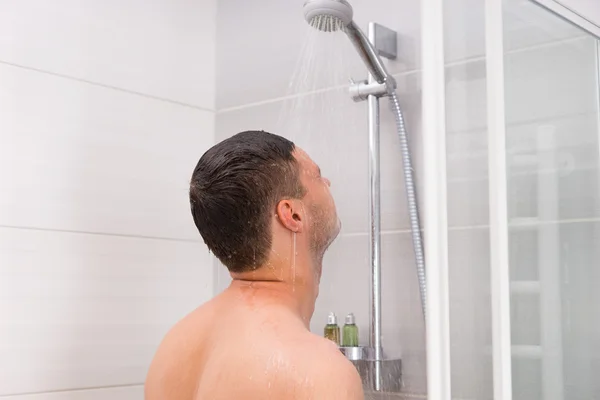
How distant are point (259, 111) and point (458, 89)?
100cm

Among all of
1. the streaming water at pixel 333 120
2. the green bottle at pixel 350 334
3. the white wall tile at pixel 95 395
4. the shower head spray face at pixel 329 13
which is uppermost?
the shower head spray face at pixel 329 13

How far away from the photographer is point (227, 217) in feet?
3.47

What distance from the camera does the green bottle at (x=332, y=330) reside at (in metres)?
1.49

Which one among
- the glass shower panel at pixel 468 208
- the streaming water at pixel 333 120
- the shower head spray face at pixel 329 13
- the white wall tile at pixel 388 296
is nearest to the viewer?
the glass shower panel at pixel 468 208

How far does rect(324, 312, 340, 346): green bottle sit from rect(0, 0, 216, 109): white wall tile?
28.4 inches

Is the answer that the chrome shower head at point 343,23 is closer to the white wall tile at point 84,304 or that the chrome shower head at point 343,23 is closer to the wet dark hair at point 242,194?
the wet dark hair at point 242,194

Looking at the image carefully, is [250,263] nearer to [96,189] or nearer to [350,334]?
[350,334]

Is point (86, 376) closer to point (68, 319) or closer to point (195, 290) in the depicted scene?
point (68, 319)

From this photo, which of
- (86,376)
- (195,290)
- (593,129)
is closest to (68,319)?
(86,376)

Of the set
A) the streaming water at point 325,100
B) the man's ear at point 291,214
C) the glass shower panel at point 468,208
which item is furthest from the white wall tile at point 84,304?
the glass shower panel at point 468,208

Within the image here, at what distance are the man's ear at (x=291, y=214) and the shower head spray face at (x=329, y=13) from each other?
1.46ft

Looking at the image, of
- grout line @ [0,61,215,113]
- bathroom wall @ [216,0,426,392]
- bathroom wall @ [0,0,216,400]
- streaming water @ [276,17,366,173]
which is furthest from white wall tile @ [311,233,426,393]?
grout line @ [0,61,215,113]

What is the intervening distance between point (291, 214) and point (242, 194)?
77 millimetres

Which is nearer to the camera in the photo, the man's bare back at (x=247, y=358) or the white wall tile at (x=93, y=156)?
the man's bare back at (x=247, y=358)
